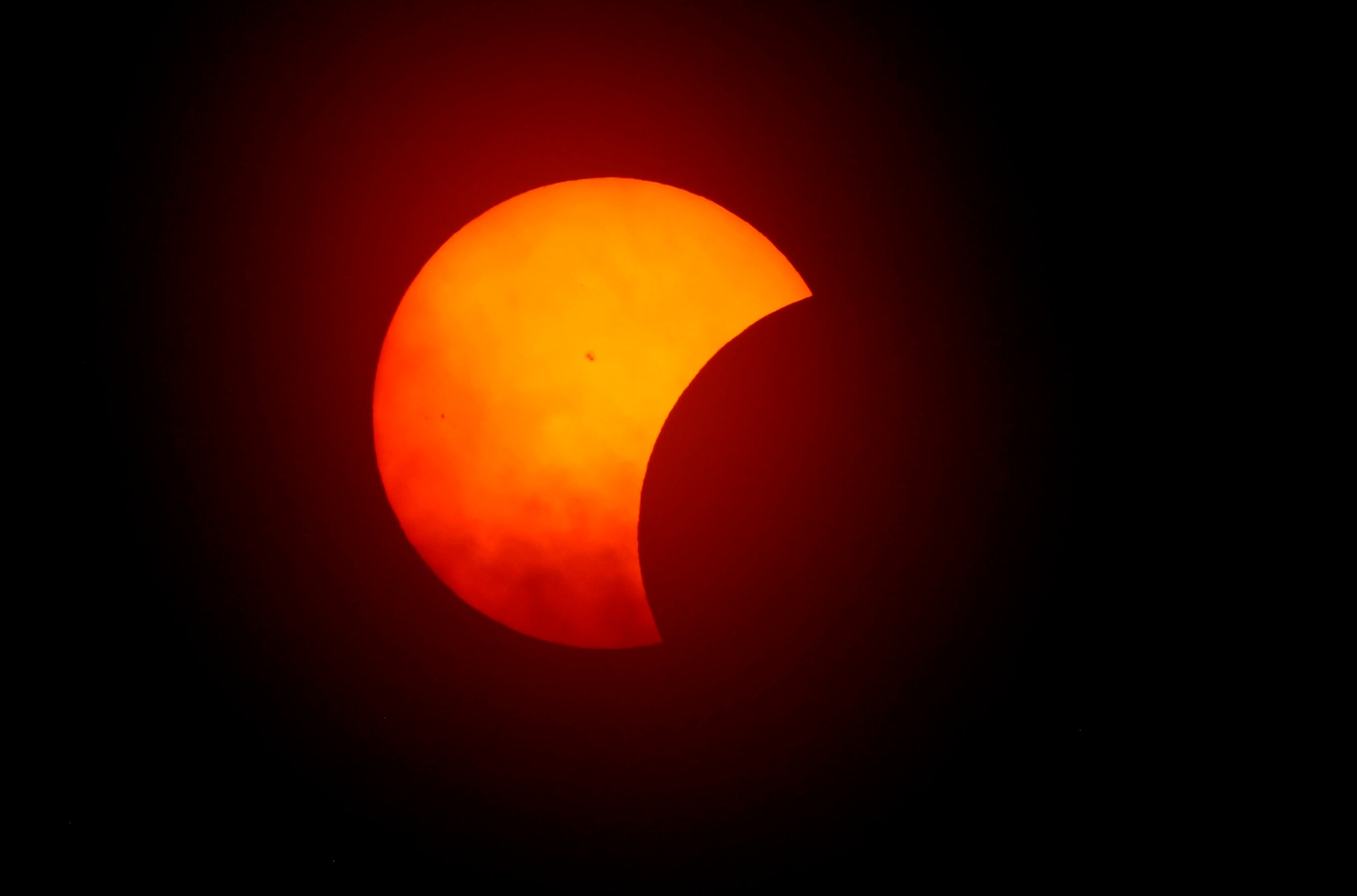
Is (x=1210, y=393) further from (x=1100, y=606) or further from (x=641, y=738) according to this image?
(x=641, y=738)

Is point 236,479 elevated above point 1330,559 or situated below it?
above

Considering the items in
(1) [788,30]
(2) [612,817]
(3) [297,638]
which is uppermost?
(1) [788,30]

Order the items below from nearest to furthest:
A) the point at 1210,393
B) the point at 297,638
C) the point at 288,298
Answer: the point at 1210,393, the point at 288,298, the point at 297,638

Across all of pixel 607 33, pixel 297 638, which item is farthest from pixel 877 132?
pixel 297 638

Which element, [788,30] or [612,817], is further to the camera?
[612,817]

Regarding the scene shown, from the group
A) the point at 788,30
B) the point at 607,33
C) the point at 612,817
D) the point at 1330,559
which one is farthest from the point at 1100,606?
the point at 607,33

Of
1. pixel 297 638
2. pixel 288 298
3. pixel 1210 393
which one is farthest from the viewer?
pixel 297 638

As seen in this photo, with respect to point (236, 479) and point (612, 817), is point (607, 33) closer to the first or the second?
point (236, 479)
